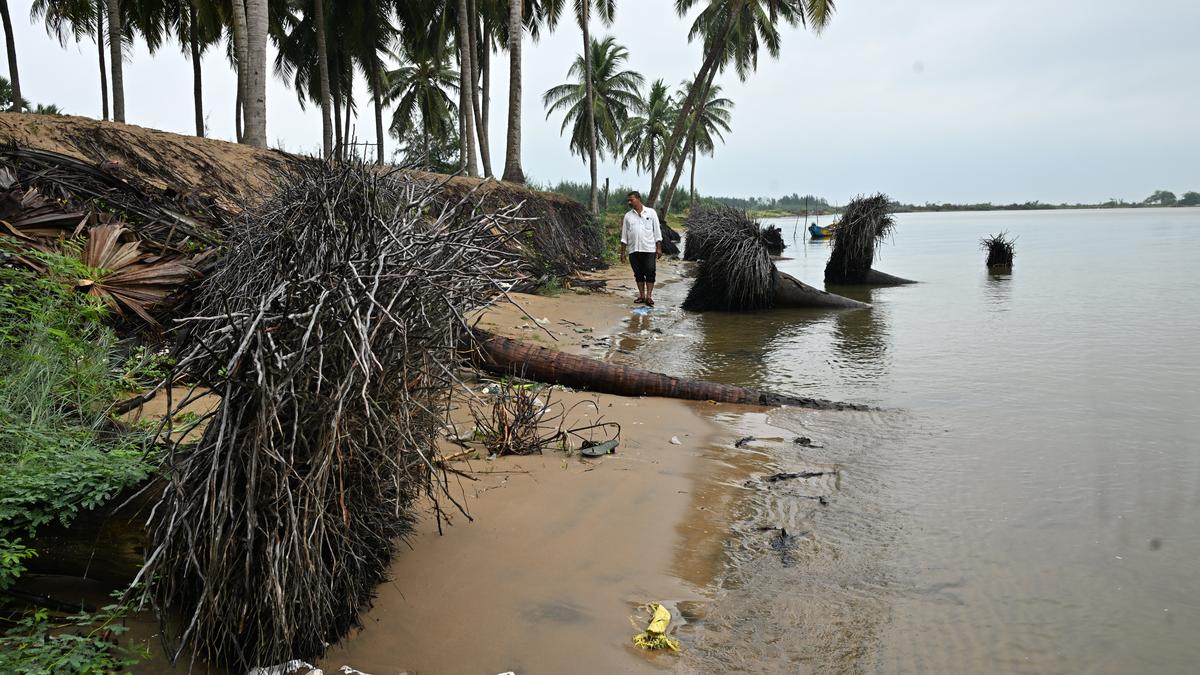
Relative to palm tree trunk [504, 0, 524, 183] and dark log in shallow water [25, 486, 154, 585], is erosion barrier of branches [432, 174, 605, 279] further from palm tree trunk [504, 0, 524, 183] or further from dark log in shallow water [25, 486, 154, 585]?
dark log in shallow water [25, 486, 154, 585]

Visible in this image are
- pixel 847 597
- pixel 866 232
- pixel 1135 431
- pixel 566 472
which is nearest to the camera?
pixel 847 597

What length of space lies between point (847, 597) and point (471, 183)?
11.7 m

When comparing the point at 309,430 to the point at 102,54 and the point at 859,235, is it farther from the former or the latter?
the point at 102,54

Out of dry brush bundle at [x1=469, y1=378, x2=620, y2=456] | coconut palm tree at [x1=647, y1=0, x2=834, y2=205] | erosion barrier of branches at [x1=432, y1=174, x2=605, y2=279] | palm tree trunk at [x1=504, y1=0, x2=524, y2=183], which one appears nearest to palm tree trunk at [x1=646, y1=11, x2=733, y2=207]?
coconut palm tree at [x1=647, y1=0, x2=834, y2=205]

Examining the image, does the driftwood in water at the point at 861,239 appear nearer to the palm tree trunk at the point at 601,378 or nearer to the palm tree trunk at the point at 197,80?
the palm tree trunk at the point at 601,378

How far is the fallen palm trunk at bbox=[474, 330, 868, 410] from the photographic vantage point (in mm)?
6066

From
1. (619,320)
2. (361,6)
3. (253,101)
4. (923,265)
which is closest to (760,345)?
(619,320)

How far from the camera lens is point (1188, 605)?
10.1ft

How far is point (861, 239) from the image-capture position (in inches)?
680

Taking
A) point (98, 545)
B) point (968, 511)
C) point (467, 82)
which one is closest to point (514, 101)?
point (467, 82)

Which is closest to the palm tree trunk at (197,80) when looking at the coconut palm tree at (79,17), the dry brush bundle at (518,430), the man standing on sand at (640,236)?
the coconut palm tree at (79,17)

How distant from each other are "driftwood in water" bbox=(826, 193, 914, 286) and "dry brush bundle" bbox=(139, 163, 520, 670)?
633 inches

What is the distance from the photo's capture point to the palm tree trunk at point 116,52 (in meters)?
17.0

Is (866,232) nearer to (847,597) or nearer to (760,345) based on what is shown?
(760,345)
